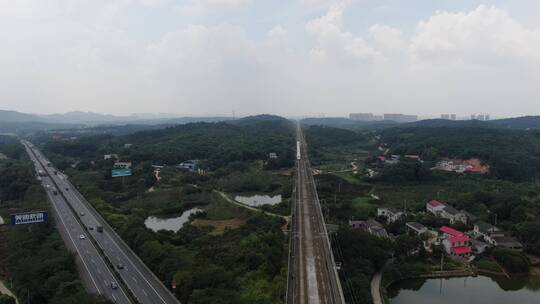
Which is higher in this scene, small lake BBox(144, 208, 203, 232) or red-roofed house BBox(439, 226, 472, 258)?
red-roofed house BBox(439, 226, 472, 258)

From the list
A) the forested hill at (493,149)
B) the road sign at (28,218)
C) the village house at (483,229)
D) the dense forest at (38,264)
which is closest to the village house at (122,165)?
the dense forest at (38,264)

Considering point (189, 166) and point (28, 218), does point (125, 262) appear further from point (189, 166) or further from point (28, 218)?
point (189, 166)

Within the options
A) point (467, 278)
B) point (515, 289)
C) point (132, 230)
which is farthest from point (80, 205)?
point (515, 289)

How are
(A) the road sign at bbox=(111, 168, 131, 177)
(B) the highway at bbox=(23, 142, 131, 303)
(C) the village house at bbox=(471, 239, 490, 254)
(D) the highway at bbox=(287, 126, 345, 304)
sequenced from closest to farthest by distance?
(D) the highway at bbox=(287, 126, 345, 304) → (B) the highway at bbox=(23, 142, 131, 303) → (C) the village house at bbox=(471, 239, 490, 254) → (A) the road sign at bbox=(111, 168, 131, 177)

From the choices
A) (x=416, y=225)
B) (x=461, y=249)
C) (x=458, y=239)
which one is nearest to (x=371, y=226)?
(x=416, y=225)

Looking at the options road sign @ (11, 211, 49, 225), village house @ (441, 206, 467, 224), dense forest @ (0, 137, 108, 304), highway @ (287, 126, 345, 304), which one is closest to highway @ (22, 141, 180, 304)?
dense forest @ (0, 137, 108, 304)

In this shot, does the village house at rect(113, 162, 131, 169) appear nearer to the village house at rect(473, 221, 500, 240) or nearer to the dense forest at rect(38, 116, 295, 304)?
the dense forest at rect(38, 116, 295, 304)

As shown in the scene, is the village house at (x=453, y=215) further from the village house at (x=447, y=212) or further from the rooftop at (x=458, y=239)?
the rooftop at (x=458, y=239)
